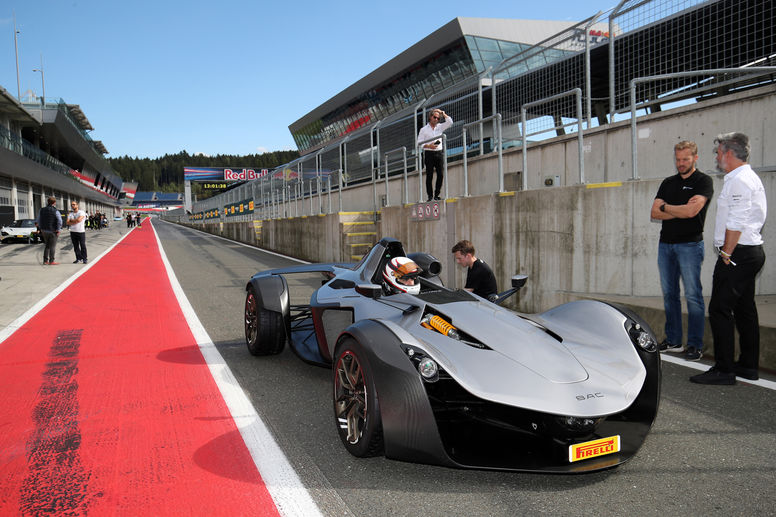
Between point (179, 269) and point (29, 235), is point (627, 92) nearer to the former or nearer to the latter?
point (179, 269)

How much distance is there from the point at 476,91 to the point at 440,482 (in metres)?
10.7

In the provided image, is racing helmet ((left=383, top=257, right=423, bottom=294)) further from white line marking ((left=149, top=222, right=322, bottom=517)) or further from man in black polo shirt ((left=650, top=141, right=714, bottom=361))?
man in black polo shirt ((left=650, top=141, right=714, bottom=361))

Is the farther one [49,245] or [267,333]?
[49,245]

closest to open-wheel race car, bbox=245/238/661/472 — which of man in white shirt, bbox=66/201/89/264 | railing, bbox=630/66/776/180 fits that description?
railing, bbox=630/66/776/180

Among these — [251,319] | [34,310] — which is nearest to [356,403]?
[251,319]

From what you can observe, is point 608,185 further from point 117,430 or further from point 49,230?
point 49,230

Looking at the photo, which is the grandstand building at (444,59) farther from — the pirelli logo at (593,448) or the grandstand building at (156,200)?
the grandstand building at (156,200)

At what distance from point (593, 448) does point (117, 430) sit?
2814 millimetres

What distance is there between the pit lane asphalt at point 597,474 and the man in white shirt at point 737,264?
0.24m

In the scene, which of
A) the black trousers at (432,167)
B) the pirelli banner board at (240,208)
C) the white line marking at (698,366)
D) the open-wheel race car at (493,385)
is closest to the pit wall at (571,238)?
the black trousers at (432,167)

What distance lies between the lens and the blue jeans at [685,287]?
4758mm

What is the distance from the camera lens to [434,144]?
10.6 metres

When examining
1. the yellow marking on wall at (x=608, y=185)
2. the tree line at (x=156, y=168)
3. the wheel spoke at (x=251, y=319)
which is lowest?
the wheel spoke at (x=251, y=319)

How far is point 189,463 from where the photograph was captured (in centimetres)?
290
